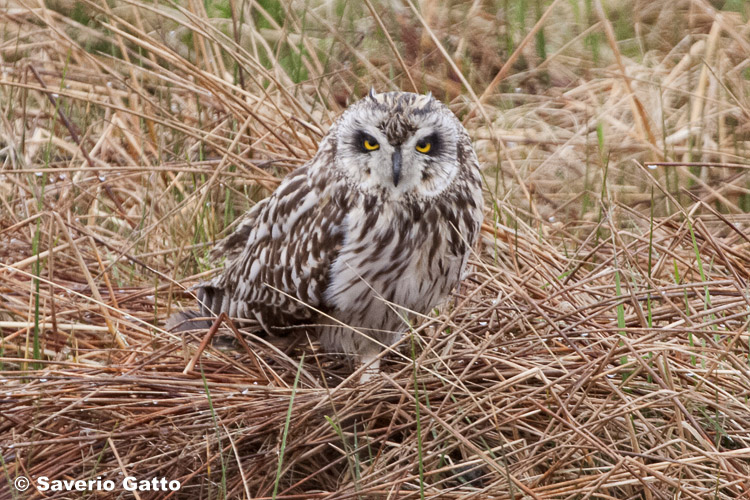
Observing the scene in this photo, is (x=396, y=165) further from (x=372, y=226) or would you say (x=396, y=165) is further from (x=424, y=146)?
(x=372, y=226)

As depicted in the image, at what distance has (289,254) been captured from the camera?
318 centimetres

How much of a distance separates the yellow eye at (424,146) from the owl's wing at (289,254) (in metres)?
0.29

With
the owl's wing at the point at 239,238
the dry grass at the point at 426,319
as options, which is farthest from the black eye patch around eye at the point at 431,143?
the owl's wing at the point at 239,238

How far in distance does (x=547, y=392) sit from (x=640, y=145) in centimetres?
264

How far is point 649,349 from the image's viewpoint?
2.56m

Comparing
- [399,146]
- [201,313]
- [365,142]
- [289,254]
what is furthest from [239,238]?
[399,146]

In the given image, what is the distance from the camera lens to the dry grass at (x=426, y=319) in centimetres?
255

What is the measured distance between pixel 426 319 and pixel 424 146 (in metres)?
0.74

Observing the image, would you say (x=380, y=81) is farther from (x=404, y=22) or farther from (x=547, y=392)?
(x=547, y=392)

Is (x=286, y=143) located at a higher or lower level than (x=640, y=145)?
higher

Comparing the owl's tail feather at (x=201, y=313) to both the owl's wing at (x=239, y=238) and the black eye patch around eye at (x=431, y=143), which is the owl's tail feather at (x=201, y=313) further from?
the black eye patch around eye at (x=431, y=143)

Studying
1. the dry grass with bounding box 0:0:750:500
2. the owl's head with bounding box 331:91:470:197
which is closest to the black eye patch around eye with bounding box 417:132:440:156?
the owl's head with bounding box 331:91:470:197

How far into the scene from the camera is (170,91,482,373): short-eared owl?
2865 mm

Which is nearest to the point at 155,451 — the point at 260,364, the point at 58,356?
the point at 260,364
